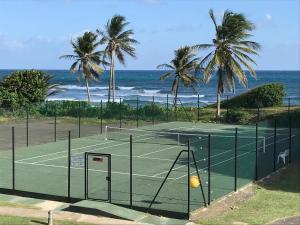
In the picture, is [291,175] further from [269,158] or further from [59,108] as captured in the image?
[59,108]

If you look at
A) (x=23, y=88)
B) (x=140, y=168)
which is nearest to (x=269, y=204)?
(x=140, y=168)

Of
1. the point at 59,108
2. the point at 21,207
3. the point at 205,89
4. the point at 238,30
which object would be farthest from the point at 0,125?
the point at 205,89

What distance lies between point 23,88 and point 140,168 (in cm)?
2441

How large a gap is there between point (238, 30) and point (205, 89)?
238 ft

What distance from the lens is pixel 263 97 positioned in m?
47.2

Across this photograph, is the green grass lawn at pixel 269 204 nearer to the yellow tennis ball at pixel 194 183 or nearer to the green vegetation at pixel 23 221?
the yellow tennis ball at pixel 194 183

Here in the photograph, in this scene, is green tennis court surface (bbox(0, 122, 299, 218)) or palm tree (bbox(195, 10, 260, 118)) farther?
palm tree (bbox(195, 10, 260, 118))

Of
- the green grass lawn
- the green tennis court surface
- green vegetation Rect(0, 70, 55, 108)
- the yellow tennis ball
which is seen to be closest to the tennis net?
the green tennis court surface

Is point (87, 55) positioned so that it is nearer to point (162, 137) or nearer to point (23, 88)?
point (23, 88)

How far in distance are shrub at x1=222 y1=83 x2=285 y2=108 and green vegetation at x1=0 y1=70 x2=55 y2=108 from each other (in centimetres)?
1618

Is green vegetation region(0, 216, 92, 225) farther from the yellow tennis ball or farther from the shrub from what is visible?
the shrub

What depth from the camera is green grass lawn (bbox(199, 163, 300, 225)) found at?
15625mm

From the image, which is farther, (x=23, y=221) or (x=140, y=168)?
(x=140, y=168)

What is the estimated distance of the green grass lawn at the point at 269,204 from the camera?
51.3 feet
